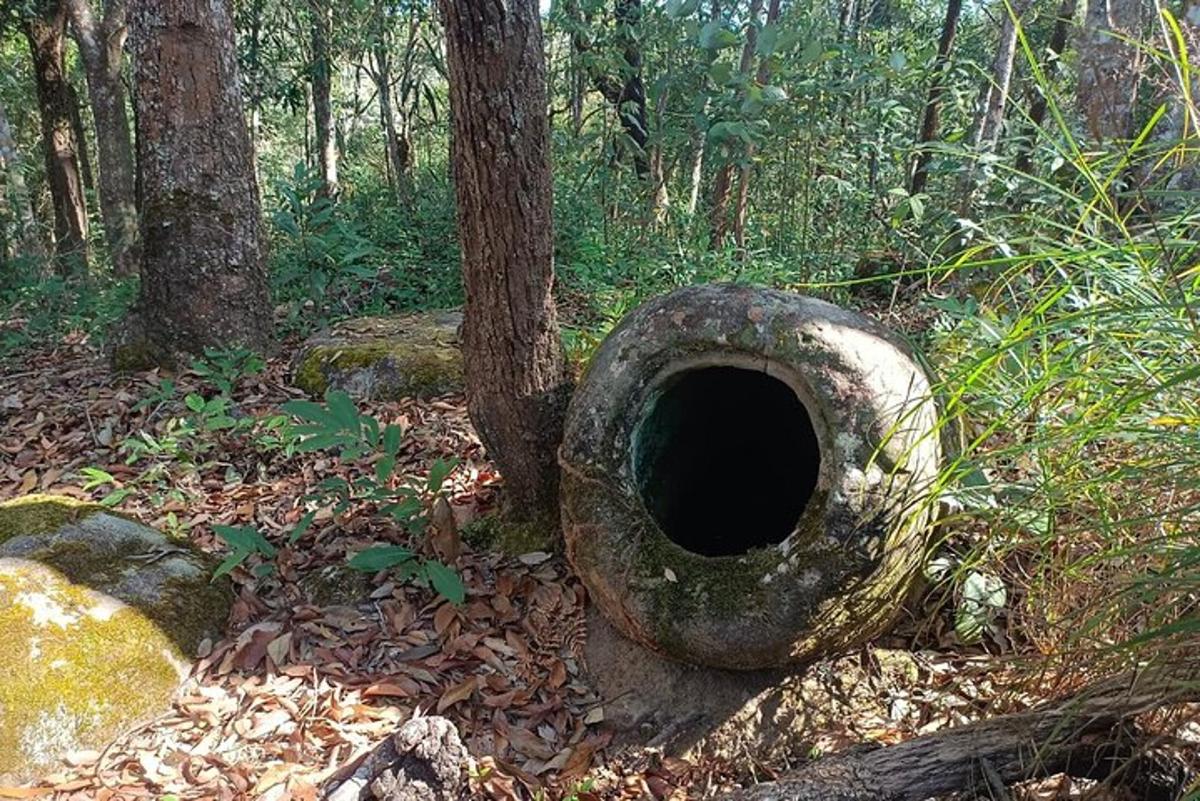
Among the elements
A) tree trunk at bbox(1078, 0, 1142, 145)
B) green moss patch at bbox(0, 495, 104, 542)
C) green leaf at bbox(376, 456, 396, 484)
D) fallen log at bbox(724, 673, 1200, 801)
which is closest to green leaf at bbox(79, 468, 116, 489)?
green moss patch at bbox(0, 495, 104, 542)

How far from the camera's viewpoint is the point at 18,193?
757 cm

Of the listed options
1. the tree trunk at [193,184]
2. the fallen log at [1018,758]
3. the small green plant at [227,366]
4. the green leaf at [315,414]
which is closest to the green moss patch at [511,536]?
the green leaf at [315,414]

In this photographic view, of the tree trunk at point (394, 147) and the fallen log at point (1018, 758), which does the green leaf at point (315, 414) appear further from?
the tree trunk at point (394, 147)

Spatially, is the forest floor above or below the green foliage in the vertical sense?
below

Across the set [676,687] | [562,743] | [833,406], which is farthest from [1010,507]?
[562,743]

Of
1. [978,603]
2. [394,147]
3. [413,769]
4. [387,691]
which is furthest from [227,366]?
[394,147]

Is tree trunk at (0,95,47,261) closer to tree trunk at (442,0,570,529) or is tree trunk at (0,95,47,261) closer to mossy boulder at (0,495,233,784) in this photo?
mossy boulder at (0,495,233,784)

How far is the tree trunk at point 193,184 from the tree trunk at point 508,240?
2145mm

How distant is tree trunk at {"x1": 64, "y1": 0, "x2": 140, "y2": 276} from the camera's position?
8000 mm

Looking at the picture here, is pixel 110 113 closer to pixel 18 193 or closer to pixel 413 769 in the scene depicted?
pixel 18 193

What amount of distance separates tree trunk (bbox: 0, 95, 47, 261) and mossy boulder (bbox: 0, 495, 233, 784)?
5.88 metres

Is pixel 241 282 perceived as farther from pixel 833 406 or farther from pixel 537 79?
pixel 833 406

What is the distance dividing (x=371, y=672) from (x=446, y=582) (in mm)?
372

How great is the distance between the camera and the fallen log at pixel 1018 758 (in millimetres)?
1601
